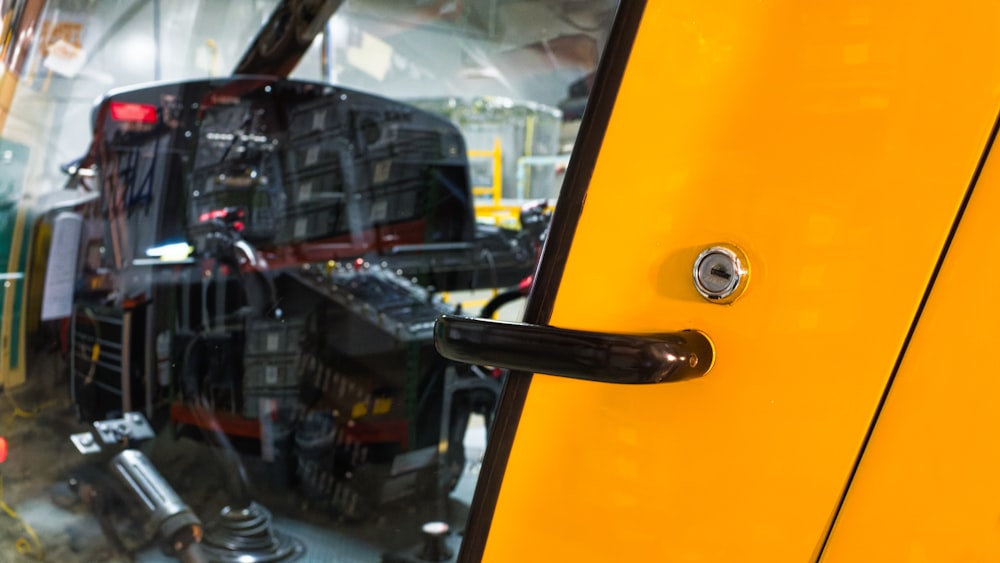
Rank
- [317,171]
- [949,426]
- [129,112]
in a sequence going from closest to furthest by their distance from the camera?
[949,426]
[129,112]
[317,171]

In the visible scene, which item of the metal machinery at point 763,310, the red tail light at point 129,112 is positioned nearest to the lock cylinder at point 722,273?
the metal machinery at point 763,310

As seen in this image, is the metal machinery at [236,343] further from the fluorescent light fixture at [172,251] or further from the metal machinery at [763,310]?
the metal machinery at [763,310]

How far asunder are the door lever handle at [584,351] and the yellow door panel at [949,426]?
14cm

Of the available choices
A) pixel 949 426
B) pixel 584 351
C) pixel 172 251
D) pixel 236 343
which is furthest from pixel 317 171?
pixel 949 426

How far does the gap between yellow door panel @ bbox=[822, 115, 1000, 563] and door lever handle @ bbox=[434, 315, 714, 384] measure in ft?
0.47

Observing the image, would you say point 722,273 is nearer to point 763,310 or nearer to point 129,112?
point 763,310

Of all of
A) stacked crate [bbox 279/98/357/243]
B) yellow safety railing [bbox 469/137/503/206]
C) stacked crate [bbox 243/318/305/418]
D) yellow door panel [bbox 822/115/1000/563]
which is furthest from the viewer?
yellow safety railing [bbox 469/137/503/206]

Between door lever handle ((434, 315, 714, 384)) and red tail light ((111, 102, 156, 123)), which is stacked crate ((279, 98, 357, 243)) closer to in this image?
red tail light ((111, 102, 156, 123))

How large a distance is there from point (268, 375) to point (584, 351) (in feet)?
6.77

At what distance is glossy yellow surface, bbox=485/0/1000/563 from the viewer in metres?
0.53

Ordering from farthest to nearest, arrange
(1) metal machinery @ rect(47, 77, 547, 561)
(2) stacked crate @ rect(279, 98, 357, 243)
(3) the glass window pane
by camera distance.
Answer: (2) stacked crate @ rect(279, 98, 357, 243) → (1) metal machinery @ rect(47, 77, 547, 561) → (3) the glass window pane

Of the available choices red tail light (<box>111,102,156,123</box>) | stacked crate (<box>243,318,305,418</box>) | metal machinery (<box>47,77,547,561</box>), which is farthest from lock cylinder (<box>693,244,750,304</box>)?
red tail light (<box>111,102,156,123</box>)

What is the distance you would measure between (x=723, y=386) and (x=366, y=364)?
6.69 feet

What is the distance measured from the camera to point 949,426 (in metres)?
0.52
